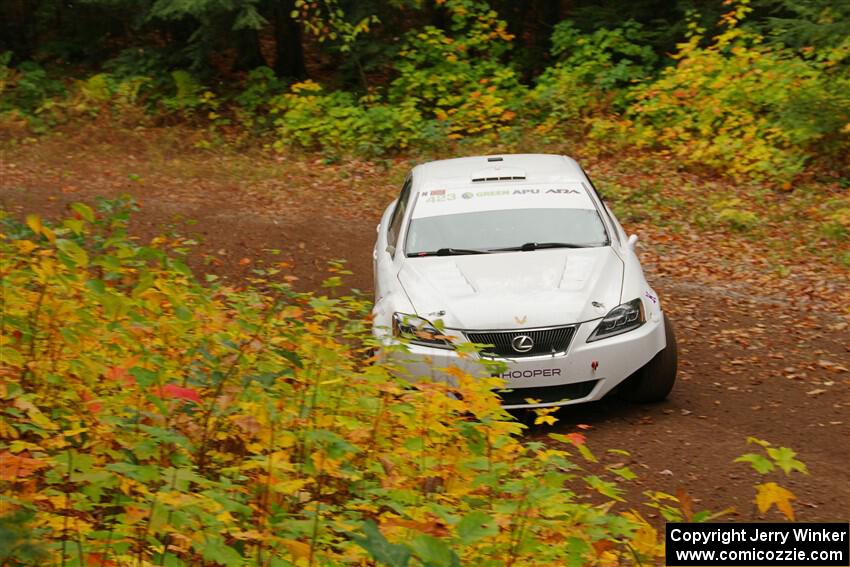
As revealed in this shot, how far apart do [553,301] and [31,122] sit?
1451 centimetres

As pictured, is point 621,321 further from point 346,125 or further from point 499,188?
point 346,125

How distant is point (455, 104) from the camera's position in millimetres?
19266

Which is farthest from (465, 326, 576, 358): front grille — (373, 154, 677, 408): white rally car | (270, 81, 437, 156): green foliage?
(270, 81, 437, 156): green foliage

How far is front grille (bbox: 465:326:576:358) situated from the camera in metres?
7.05

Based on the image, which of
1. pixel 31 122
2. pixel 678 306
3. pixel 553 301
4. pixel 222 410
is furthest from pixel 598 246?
pixel 31 122

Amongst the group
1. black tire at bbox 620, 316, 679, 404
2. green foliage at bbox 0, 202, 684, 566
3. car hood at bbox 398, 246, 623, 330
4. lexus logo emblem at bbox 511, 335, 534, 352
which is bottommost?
black tire at bbox 620, 316, 679, 404

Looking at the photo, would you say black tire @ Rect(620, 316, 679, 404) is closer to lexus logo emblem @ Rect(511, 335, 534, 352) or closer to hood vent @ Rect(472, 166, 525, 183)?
lexus logo emblem @ Rect(511, 335, 534, 352)

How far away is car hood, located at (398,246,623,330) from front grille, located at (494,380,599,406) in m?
0.48

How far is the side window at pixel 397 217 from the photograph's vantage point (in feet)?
28.6

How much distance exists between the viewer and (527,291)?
7250mm

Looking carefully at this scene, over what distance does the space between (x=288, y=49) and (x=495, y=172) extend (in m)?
12.3

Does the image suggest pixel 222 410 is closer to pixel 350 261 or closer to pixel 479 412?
pixel 479 412

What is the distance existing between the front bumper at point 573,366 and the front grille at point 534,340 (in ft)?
0.17

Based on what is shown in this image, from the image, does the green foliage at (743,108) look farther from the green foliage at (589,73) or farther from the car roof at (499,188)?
the car roof at (499,188)
